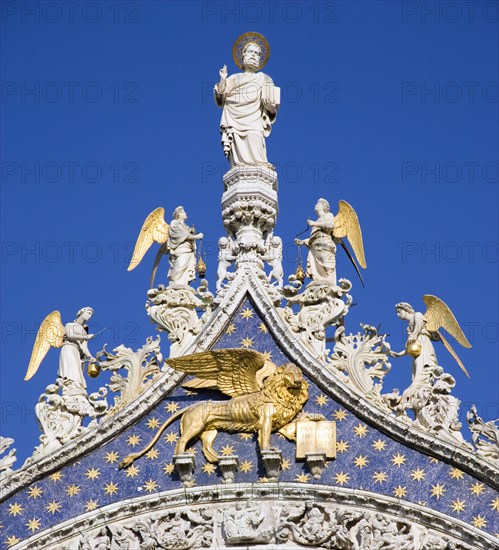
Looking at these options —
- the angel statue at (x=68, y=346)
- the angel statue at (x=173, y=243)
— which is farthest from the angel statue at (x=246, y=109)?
the angel statue at (x=68, y=346)

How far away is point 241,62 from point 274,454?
6057 mm

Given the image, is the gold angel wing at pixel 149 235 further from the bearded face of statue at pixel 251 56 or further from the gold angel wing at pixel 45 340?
the bearded face of statue at pixel 251 56

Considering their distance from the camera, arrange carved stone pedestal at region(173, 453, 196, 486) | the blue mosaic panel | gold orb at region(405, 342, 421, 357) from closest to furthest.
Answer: the blue mosaic panel
carved stone pedestal at region(173, 453, 196, 486)
gold orb at region(405, 342, 421, 357)

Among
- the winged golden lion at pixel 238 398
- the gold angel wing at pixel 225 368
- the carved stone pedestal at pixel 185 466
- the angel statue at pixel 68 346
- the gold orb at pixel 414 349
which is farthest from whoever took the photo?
the angel statue at pixel 68 346

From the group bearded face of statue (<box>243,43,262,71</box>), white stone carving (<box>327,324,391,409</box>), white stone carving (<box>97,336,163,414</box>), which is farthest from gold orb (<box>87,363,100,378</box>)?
bearded face of statue (<box>243,43,262,71</box>)

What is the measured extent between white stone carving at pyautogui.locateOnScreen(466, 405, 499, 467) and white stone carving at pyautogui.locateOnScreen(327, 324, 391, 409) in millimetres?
1022

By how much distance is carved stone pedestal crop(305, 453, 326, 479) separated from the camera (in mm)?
23375

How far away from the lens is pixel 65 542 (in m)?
23.4

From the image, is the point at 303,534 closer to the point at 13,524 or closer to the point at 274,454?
the point at 274,454

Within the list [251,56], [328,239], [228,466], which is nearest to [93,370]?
[228,466]

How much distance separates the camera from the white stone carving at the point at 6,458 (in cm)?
2395

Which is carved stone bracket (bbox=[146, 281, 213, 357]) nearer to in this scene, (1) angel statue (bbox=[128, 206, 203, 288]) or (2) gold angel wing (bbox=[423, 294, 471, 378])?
(1) angel statue (bbox=[128, 206, 203, 288])

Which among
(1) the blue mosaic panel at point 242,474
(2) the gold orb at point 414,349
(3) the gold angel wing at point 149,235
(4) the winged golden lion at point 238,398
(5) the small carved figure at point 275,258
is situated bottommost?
(1) the blue mosaic panel at point 242,474

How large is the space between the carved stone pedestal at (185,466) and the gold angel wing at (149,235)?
328 cm
